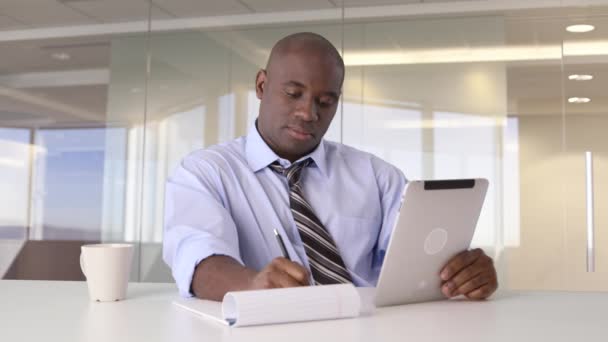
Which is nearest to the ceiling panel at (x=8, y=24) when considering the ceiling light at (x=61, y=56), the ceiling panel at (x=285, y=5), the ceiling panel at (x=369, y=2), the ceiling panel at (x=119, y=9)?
the ceiling light at (x=61, y=56)

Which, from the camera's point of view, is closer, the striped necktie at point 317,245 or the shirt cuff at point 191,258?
the shirt cuff at point 191,258

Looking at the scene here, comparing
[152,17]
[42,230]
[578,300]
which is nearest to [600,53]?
[152,17]

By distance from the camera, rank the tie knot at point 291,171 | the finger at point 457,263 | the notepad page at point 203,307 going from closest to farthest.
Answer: the notepad page at point 203,307 < the finger at point 457,263 < the tie knot at point 291,171

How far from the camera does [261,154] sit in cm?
167

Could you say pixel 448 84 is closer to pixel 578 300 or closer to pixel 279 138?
pixel 279 138

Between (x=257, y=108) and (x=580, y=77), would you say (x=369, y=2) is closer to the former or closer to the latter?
(x=257, y=108)

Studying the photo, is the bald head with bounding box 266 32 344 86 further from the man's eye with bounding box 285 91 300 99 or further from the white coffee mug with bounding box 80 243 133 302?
the white coffee mug with bounding box 80 243 133 302

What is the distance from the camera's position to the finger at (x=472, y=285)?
123 centimetres

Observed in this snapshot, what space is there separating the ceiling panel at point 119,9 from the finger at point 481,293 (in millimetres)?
3830

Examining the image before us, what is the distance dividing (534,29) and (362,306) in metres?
3.51

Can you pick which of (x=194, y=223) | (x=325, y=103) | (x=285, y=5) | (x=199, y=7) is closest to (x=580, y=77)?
(x=285, y=5)

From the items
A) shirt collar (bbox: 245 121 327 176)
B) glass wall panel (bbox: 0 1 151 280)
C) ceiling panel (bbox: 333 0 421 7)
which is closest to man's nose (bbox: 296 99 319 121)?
shirt collar (bbox: 245 121 327 176)

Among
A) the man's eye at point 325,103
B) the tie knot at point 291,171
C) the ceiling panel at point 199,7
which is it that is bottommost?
the tie knot at point 291,171

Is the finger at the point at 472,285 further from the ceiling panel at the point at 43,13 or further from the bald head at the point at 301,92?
the ceiling panel at the point at 43,13
